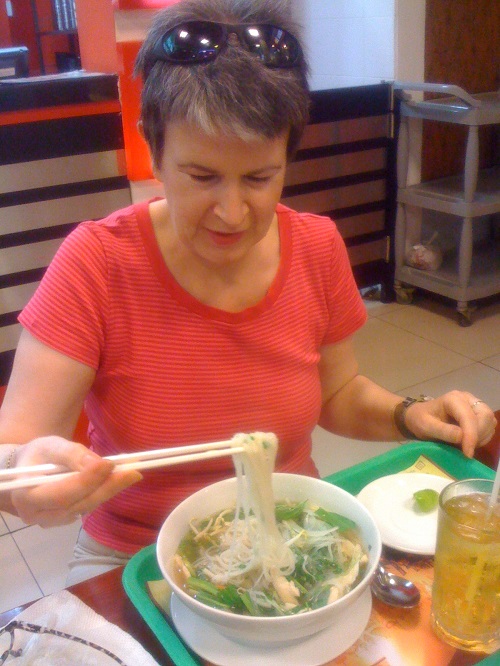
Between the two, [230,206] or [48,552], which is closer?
[230,206]

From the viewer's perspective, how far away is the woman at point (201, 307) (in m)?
0.96

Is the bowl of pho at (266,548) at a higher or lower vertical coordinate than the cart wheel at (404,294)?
higher

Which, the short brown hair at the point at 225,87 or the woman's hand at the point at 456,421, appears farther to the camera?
the woman's hand at the point at 456,421

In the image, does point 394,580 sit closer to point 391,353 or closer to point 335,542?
point 335,542

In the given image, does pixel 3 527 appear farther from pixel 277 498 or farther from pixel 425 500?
pixel 425 500

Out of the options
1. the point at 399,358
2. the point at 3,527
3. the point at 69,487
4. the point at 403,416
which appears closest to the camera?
the point at 69,487

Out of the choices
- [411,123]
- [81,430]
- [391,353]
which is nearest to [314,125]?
[411,123]

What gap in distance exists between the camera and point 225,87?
3.09ft

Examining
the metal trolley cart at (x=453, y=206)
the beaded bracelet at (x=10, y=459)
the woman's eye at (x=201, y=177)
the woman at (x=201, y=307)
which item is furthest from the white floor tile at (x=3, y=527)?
the metal trolley cart at (x=453, y=206)

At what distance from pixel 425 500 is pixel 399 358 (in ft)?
7.48

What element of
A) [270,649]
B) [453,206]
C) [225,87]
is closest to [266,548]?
[270,649]

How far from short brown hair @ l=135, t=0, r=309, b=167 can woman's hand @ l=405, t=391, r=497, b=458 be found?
53 centimetres

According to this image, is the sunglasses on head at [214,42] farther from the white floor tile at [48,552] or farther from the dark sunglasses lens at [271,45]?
the white floor tile at [48,552]

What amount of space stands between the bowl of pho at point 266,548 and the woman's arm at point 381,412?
1.06 feet
